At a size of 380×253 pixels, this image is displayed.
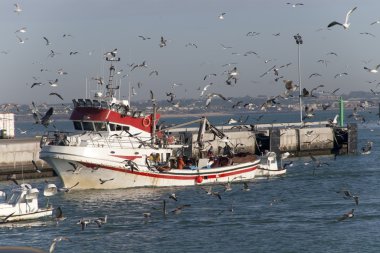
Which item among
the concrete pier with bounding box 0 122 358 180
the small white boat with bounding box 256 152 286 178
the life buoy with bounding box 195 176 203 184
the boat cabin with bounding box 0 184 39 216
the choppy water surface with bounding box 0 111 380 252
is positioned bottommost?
the choppy water surface with bounding box 0 111 380 252

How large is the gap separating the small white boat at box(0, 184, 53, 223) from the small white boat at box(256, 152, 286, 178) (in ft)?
67.5

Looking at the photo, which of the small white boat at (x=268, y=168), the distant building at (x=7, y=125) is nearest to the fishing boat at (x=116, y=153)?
the small white boat at (x=268, y=168)

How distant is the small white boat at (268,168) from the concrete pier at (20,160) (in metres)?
12.0

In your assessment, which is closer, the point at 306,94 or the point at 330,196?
the point at 306,94

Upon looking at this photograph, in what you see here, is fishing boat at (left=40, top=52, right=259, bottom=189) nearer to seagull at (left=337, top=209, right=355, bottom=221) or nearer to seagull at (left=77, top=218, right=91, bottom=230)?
seagull at (left=77, top=218, right=91, bottom=230)

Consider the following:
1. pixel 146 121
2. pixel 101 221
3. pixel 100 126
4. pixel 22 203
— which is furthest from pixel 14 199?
pixel 146 121

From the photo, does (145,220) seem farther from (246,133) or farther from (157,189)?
(246,133)

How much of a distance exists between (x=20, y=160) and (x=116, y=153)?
38.5 ft

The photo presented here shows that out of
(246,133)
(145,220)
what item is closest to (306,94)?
(145,220)

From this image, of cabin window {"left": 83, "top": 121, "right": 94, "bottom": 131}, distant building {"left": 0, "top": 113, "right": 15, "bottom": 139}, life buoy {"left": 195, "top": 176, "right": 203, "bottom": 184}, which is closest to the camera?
cabin window {"left": 83, "top": 121, "right": 94, "bottom": 131}

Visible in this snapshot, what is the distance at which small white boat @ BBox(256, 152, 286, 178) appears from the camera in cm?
5678

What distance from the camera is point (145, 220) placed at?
125ft

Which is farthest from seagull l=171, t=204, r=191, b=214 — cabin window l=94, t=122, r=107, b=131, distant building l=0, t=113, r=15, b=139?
distant building l=0, t=113, r=15, b=139

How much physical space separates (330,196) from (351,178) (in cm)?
1000
